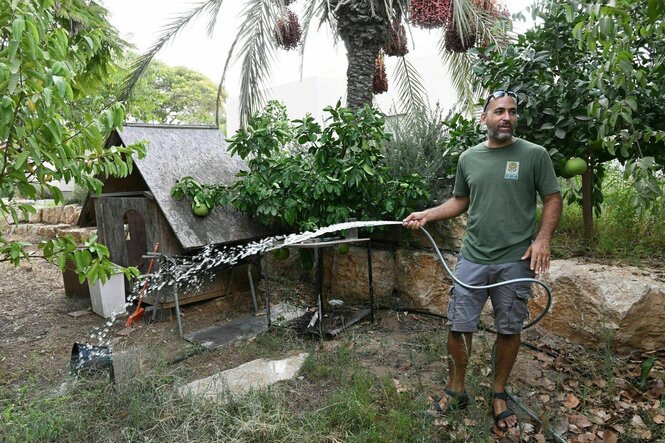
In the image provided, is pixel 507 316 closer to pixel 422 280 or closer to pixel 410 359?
pixel 410 359

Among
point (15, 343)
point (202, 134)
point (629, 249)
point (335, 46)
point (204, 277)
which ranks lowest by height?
point (15, 343)

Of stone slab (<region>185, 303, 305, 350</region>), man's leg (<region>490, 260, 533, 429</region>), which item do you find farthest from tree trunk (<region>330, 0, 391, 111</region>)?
man's leg (<region>490, 260, 533, 429</region>)

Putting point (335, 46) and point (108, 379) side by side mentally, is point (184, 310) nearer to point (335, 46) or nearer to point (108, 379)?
point (108, 379)

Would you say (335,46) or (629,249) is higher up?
(335,46)

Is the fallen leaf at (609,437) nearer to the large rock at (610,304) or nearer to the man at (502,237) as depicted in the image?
the man at (502,237)

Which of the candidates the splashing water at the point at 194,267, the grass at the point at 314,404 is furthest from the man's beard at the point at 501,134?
the splashing water at the point at 194,267

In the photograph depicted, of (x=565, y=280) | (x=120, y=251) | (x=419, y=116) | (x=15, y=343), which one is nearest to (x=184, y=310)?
(x=120, y=251)

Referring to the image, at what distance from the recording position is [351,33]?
18.6 ft

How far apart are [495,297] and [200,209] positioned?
3.13 meters

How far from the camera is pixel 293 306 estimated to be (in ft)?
17.9

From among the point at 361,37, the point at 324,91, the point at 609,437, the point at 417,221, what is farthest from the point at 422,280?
the point at 324,91

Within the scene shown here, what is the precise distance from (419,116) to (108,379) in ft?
13.7

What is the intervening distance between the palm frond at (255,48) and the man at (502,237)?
4.29 metres

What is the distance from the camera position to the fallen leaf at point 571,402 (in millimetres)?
3004
